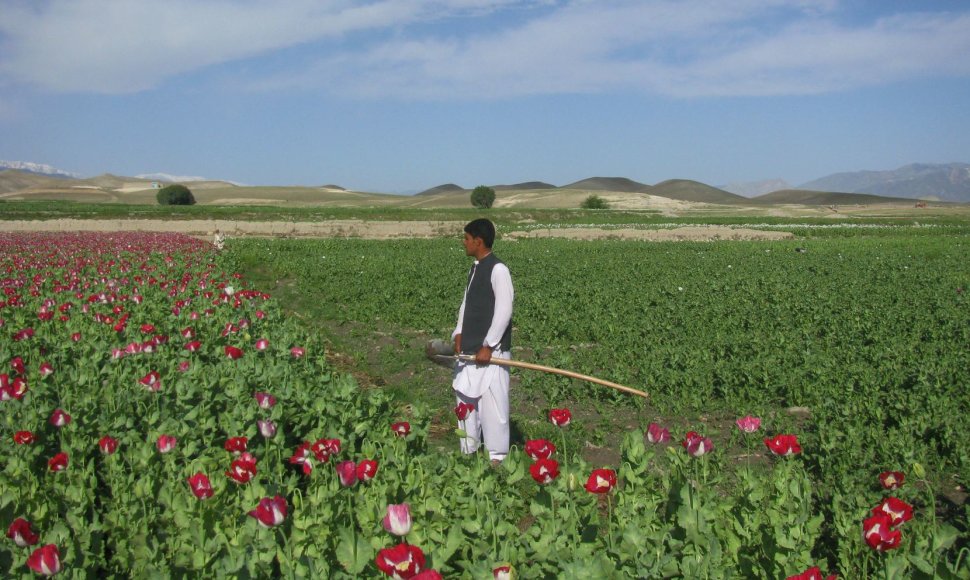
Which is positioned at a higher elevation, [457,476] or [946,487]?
[457,476]

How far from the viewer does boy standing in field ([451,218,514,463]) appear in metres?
5.58

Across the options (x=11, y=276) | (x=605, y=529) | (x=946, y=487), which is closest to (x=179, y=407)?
(x=605, y=529)

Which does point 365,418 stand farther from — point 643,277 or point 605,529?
point 643,277

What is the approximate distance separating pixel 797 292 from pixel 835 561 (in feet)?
37.6

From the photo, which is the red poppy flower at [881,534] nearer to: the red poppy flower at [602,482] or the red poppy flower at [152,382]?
the red poppy flower at [602,482]

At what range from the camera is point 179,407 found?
507 cm

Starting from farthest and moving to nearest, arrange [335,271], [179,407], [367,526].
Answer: [335,271] < [179,407] < [367,526]

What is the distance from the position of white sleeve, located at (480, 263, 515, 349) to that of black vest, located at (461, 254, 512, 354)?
0.07 meters

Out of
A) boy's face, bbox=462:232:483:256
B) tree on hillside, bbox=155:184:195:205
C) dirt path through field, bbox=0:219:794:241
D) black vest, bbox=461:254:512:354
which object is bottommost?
dirt path through field, bbox=0:219:794:241

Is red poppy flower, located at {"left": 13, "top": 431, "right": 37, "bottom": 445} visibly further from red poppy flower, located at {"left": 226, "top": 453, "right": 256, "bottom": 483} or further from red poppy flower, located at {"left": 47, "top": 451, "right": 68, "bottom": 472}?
red poppy flower, located at {"left": 226, "top": 453, "right": 256, "bottom": 483}

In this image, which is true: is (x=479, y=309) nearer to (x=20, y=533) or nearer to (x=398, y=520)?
(x=398, y=520)

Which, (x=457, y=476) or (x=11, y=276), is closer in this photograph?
(x=457, y=476)

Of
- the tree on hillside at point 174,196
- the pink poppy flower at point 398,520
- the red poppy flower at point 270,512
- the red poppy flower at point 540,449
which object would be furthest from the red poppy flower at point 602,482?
the tree on hillside at point 174,196

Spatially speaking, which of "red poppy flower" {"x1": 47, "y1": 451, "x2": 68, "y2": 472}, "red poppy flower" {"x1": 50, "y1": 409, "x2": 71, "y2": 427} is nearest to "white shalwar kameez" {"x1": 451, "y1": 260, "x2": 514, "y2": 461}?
"red poppy flower" {"x1": 50, "y1": 409, "x2": 71, "y2": 427}
